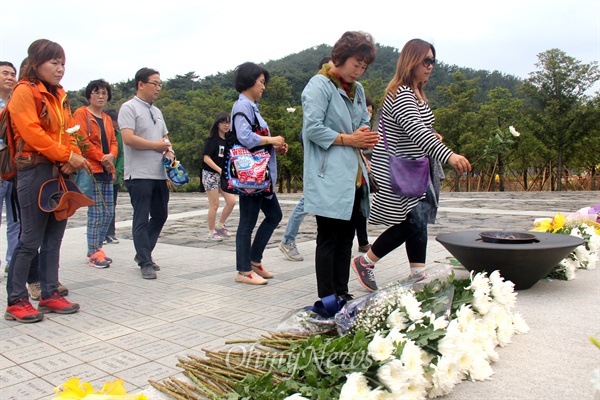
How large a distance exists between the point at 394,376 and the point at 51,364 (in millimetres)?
1662

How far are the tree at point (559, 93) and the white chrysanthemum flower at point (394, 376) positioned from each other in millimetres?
25135

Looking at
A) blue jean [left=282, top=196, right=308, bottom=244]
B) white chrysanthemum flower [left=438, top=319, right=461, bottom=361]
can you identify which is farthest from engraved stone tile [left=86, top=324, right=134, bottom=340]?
blue jean [left=282, top=196, right=308, bottom=244]

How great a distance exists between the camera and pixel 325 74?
3236mm

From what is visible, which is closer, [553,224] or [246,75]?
[246,75]

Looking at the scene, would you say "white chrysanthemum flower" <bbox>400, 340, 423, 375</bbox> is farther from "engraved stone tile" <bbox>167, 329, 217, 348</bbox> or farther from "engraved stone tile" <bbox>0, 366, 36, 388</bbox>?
"engraved stone tile" <bbox>0, 366, 36, 388</bbox>

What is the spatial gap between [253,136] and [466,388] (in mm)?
2559

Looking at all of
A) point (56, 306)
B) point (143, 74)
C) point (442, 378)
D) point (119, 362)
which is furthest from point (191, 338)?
point (143, 74)

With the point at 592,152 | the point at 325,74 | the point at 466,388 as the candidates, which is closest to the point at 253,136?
the point at 325,74

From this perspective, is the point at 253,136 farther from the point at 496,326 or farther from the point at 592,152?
the point at 592,152

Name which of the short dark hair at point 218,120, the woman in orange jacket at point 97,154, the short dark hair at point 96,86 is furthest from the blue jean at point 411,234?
the short dark hair at point 218,120

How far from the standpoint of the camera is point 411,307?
2387 millimetres

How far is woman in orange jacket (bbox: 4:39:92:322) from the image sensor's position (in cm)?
327

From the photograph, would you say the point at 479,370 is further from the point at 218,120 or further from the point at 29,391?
the point at 218,120

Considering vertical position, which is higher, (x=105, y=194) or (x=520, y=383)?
(x=105, y=194)
